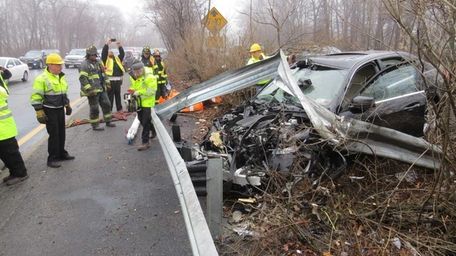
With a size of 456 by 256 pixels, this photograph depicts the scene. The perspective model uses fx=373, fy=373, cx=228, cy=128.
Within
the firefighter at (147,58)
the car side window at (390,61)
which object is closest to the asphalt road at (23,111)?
the firefighter at (147,58)

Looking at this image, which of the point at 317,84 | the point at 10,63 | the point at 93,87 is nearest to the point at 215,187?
the point at 317,84

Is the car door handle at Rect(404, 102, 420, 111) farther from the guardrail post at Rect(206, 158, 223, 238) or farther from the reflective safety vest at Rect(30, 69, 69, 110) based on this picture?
the reflective safety vest at Rect(30, 69, 69, 110)

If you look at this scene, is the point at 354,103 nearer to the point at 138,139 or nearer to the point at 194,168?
the point at 194,168

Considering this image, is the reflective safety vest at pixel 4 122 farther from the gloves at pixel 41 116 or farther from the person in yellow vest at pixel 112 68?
the person in yellow vest at pixel 112 68

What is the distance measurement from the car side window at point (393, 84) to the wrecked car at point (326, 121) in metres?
0.01

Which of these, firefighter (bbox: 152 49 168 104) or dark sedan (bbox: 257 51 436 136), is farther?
firefighter (bbox: 152 49 168 104)

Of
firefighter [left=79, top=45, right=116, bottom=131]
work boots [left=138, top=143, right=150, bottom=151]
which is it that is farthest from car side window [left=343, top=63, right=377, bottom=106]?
firefighter [left=79, top=45, right=116, bottom=131]

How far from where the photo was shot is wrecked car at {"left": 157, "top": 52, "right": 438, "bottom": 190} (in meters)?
3.52

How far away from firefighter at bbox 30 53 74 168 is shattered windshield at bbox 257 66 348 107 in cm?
312

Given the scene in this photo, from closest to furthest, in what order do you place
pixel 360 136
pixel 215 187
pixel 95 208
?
pixel 215 187, pixel 360 136, pixel 95 208

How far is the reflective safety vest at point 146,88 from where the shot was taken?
6469 mm

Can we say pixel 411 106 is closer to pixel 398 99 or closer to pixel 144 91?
pixel 398 99

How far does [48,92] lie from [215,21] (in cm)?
797

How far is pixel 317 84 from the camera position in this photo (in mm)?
4918
